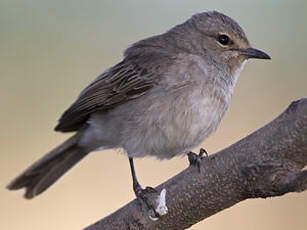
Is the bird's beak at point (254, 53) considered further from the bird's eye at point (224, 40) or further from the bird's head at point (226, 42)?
the bird's eye at point (224, 40)

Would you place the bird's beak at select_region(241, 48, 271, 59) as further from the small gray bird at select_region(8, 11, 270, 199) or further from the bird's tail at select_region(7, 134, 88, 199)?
the bird's tail at select_region(7, 134, 88, 199)

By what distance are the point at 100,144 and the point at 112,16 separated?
1836mm

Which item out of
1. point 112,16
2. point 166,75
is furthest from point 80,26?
point 166,75

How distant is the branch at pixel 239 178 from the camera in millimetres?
2605

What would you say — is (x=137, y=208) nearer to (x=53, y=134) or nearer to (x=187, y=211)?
(x=187, y=211)

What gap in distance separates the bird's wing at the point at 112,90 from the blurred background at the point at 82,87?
2.64 feet

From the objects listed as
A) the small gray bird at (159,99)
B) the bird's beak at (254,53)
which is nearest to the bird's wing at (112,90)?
the small gray bird at (159,99)

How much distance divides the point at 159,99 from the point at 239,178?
1.22 metres

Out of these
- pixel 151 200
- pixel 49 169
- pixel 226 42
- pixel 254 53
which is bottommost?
pixel 49 169

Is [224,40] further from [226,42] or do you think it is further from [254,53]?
[254,53]

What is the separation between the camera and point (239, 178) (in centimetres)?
274

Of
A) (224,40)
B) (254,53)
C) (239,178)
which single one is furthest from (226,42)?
(239,178)

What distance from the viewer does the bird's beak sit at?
4.10 metres

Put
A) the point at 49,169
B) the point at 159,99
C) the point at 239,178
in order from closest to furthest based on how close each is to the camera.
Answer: the point at 239,178 < the point at 159,99 < the point at 49,169
